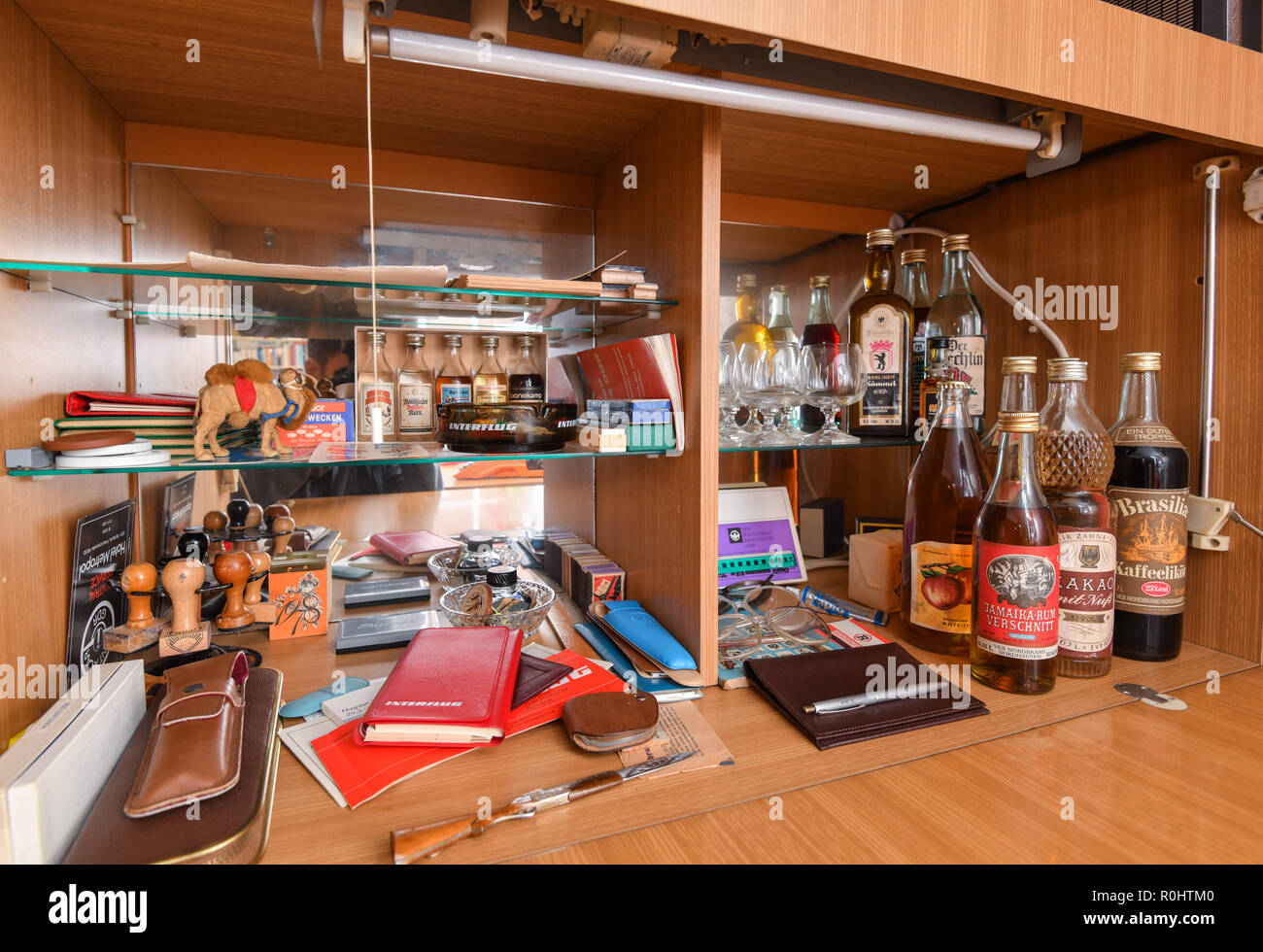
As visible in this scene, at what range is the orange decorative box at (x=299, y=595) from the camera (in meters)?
1.05

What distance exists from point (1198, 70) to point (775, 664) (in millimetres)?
945

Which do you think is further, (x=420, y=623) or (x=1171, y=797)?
(x=420, y=623)

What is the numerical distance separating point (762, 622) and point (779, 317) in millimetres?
690

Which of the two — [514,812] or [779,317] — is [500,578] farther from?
[779,317]

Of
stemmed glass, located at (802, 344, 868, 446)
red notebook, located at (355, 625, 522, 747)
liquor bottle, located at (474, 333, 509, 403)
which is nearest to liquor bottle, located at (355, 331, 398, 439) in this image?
liquor bottle, located at (474, 333, 509, 403)

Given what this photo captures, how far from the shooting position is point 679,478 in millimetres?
929

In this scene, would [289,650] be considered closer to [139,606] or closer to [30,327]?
[139,606]

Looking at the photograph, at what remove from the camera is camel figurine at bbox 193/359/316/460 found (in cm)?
82

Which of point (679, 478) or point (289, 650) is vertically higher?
point (679, 478)

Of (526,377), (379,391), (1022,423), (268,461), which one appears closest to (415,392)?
(379,391)
